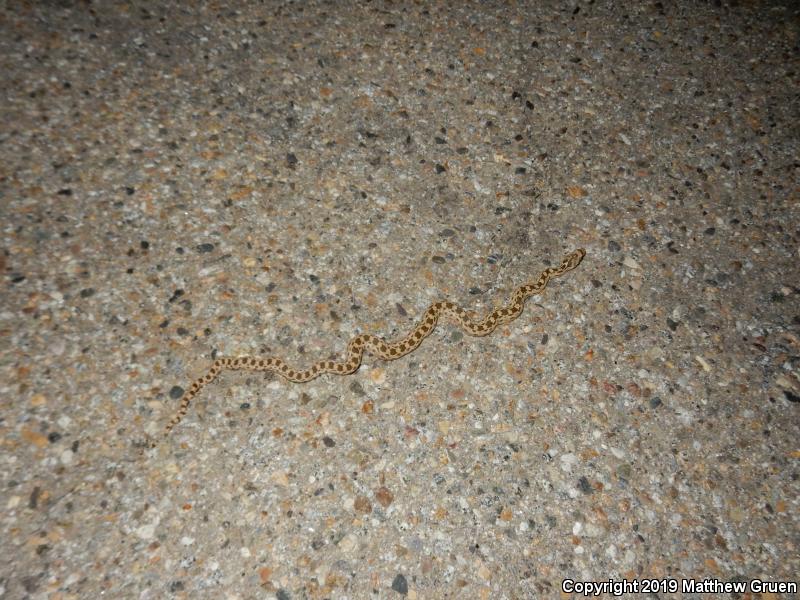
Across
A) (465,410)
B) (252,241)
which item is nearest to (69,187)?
(252,241)

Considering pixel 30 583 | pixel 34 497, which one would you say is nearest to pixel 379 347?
pixel 34 497

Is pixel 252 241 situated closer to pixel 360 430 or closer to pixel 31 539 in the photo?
pixel 360 430

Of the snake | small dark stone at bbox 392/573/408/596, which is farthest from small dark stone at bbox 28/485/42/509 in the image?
small dark stone at bbox 392/573/408/596

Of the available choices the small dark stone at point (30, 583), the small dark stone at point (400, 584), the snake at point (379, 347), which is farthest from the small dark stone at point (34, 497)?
the small dark stone at point (400, 584)

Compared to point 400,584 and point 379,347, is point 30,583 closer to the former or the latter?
point 400,584

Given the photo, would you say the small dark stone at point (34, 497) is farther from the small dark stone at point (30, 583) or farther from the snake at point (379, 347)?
the snake at point (379, 347)

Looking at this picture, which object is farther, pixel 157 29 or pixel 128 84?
pixel 157 29
